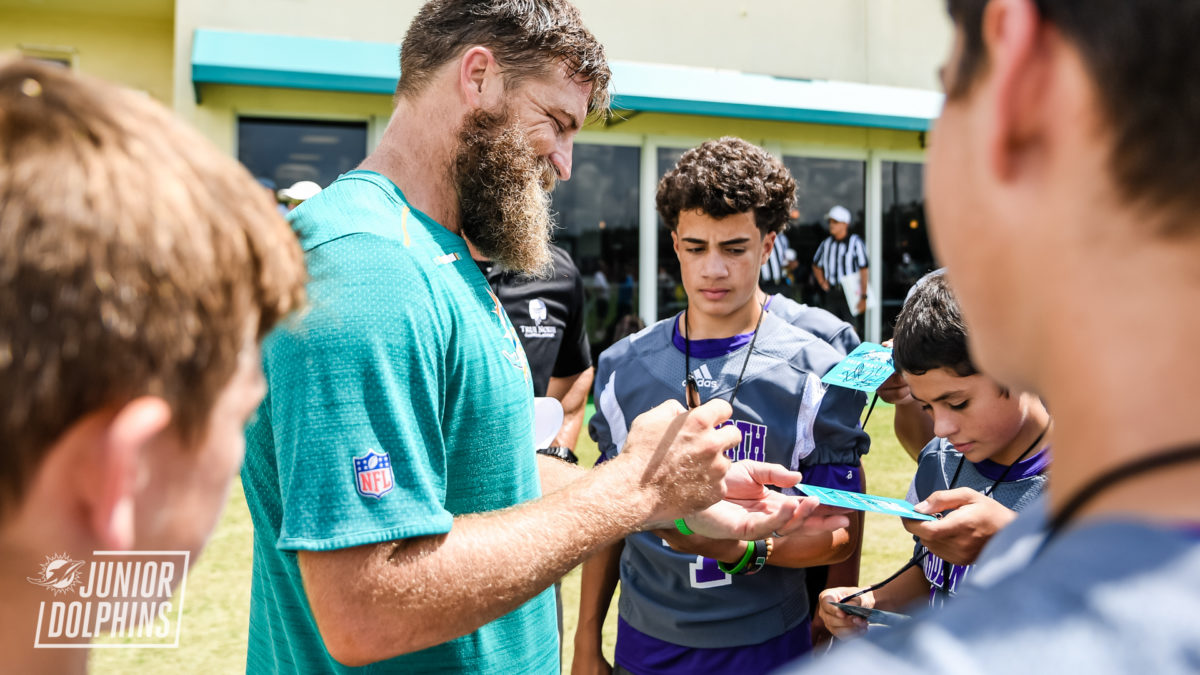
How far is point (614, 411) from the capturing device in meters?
2.91

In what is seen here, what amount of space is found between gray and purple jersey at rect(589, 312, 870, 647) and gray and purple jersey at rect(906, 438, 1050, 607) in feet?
0.83

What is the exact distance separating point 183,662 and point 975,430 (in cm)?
346

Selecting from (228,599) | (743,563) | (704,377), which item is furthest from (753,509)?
(228,599)

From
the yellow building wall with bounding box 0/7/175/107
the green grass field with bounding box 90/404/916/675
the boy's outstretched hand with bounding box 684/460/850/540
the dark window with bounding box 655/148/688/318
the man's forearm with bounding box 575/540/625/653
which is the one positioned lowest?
the green grass field with bounding box 90/404/916/675

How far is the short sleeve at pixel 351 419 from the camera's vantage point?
126 cm

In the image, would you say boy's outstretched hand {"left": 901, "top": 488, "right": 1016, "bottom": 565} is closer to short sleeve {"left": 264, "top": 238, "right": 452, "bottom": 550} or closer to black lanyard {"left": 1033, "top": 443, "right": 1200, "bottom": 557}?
short sleeve {"left": 264, "top": 238, "right": 452, "bottom": 550}

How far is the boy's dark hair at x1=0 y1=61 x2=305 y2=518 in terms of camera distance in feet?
2.20

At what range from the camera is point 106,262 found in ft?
2.27

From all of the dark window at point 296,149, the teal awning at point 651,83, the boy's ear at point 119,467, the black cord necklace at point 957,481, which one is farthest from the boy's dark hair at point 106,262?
the dark window at point 296,149

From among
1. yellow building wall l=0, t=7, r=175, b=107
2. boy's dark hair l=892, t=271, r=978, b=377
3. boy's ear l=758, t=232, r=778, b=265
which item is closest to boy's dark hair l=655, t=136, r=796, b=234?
→ boy's ear l=758, t=232, r=778, b=265

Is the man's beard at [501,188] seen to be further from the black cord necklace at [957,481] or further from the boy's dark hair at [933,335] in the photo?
the black cord necklace at [957,481]

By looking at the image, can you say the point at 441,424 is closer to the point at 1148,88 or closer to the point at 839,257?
the point at 1148,88

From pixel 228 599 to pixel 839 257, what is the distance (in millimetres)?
10378

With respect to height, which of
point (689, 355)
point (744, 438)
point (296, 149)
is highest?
point (296, 149)
